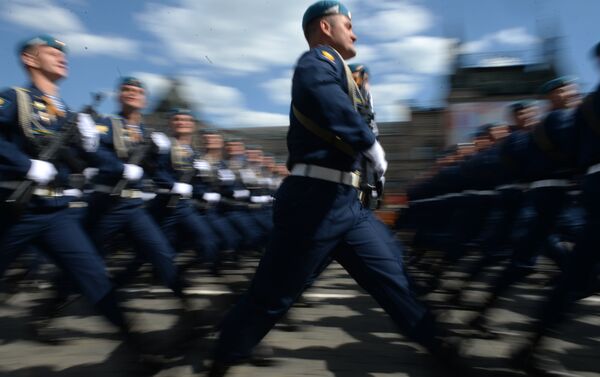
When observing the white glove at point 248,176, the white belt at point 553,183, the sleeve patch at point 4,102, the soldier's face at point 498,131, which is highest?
the soldier's face at point 498,131

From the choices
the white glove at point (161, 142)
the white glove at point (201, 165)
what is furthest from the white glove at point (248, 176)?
the white glove at point (161, 142)

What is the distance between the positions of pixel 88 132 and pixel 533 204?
294 centimetres

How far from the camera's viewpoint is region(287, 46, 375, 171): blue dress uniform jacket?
2752mm

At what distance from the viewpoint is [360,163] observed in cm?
300

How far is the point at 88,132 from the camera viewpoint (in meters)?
3.95

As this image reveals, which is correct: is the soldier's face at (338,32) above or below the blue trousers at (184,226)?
Result: above

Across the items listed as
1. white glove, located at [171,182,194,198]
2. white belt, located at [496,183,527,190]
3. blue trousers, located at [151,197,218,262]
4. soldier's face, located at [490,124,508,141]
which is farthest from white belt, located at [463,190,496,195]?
white glove, located at [171,182,194,198]

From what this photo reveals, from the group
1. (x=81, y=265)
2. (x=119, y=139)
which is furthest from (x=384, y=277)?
(x=119, y=139)

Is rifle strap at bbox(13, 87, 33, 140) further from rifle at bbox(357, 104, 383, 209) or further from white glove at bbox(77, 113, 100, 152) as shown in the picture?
rifle at bbox(357, 104, 383, 209)

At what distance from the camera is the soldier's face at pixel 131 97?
5.12 meters

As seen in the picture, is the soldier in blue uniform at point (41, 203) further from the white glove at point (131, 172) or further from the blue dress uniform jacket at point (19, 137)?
the white glove at point (131, 172)

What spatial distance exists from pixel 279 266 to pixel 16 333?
281 cm

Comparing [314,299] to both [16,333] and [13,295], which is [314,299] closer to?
[16,333]

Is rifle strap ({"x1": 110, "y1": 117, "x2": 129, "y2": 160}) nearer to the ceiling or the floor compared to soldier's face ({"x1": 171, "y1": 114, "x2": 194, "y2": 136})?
nearer to the floor
